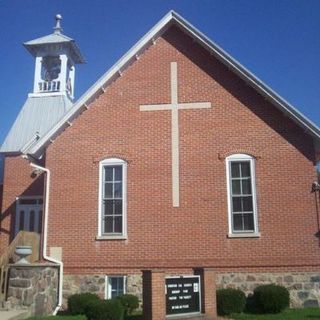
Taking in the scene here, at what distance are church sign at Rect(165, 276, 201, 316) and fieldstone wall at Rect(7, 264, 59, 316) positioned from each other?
4193mm

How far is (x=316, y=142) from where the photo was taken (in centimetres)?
1603

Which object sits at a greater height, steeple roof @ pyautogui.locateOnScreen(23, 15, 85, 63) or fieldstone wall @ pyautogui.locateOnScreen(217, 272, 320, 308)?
steeple roof @ pyautogui.locateOnScreen(23, 15, 85, 63)

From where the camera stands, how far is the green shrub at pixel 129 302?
14.3 meters

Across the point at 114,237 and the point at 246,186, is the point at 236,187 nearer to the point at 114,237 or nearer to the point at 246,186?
the point at 246,186

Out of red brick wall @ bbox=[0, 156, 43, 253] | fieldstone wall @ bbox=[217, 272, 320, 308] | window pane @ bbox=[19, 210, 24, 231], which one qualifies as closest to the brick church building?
fieldstone wall @ bbox=[217, 272, 320, 308]

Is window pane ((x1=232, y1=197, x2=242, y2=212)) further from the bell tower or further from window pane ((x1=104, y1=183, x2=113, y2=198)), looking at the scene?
the bell tower

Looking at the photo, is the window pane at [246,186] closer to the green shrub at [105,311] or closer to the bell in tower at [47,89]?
the green shrub at [105,311]

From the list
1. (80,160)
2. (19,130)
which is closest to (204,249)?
(80,160)

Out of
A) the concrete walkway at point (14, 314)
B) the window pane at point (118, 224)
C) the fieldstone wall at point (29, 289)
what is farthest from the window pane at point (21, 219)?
the concrete walkway at point (14, 314)

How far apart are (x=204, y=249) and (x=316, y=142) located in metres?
5.09

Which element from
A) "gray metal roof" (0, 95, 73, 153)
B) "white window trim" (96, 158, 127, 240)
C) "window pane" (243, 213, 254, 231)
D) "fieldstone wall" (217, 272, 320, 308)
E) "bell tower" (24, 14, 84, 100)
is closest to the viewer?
"fieldstone wall" (217, 272, 320, 308)

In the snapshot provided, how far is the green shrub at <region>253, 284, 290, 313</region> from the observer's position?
14.0 m

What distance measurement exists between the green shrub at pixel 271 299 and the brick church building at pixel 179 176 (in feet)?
2.57

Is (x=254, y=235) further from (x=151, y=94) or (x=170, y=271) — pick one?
(x=151, y=94)
